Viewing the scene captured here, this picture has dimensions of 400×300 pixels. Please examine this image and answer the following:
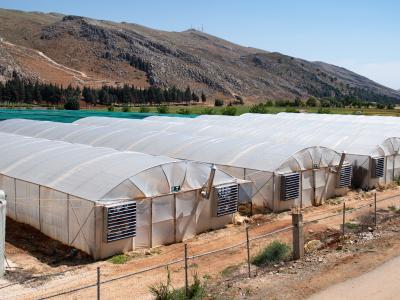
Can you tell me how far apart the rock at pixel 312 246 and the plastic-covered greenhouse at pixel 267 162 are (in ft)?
15.6

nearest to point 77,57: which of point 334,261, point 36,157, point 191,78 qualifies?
point 191,78

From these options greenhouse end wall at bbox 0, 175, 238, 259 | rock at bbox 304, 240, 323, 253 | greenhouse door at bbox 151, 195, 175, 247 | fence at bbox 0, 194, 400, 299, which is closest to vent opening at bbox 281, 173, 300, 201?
greenhouse end wall at bbox 0, 175, 238, 259

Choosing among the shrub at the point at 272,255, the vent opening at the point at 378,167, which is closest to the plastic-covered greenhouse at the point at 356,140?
the vent opening at the point at 378,167

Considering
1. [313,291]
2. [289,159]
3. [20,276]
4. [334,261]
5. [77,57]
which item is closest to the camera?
[313,291]

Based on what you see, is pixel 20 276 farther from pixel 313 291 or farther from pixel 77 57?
pixel 77 57

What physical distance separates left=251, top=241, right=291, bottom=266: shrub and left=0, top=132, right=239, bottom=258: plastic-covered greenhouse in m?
4.11

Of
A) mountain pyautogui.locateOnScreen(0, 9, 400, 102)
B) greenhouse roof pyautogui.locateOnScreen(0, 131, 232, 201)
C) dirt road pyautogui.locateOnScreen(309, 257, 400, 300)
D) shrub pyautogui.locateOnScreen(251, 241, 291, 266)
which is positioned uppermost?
mountain pyautogui.locateOnScreen(0, 9, 400, 102)

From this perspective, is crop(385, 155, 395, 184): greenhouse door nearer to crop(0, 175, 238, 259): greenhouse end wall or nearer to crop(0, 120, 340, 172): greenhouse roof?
crop(0, 120, 340, 172): greenhouse roof

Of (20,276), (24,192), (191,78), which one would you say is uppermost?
(191,78)

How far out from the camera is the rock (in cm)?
1764

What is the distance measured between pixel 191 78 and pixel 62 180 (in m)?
143

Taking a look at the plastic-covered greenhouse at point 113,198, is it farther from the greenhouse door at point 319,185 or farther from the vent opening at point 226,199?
the greenhouse door at point 319,185

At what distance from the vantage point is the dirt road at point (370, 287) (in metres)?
13.5

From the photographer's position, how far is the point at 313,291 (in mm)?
13734
